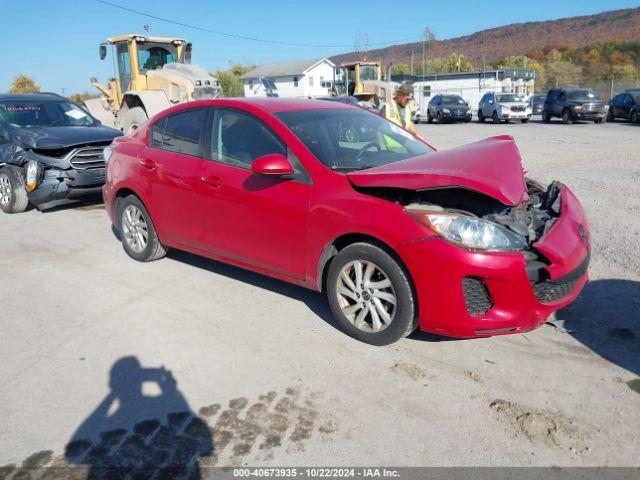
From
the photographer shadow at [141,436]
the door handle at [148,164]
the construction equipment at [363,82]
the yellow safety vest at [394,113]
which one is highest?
the construction equipment at [363,82]

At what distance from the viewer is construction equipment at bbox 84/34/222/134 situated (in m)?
14.9

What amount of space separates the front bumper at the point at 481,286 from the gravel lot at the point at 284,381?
31 centimetres

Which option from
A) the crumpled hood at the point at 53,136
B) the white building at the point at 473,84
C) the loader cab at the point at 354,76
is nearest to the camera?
the crumpled hood at the point at 53,136

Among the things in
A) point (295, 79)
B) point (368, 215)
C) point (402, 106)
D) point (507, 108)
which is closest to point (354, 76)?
point (507, 108)

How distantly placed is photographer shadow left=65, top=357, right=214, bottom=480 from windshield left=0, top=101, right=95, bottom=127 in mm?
7518

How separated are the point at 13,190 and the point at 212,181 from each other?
547 cm

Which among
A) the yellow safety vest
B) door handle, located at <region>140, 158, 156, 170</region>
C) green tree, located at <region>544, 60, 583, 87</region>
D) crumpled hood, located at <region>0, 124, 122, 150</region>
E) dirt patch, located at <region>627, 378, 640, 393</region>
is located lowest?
dirt patch, located at <region>627, 378, 640, 393</region>

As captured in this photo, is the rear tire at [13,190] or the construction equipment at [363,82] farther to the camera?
the construction equipment at [363,82]

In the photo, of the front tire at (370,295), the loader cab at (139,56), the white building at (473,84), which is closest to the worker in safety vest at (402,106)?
the front tire at (370,295)

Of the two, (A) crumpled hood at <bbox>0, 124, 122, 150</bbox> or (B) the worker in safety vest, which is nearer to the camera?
(B) the worker in safety vest

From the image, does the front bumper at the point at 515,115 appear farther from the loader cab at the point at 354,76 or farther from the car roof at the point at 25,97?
the car roof at the point at 25,97

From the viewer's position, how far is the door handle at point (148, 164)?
551 centimetres

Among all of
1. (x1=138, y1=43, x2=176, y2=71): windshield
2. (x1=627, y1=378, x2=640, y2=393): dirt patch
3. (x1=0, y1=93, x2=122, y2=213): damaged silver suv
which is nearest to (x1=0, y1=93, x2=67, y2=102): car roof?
(x1=0, y1=93, x2=122, y2=213): damaged silver suv

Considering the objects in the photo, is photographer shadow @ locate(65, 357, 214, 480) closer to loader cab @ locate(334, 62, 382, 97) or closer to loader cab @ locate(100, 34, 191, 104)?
loader cab @ locate(100, 34, 191, 104)
